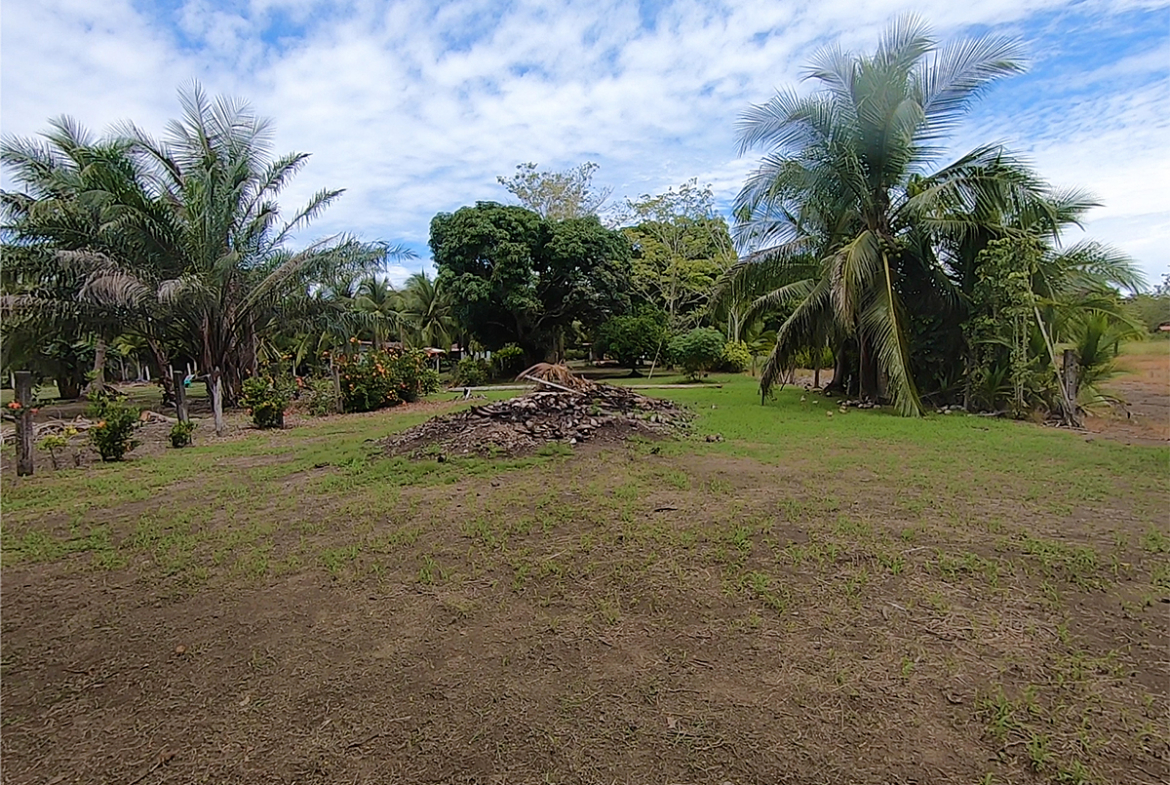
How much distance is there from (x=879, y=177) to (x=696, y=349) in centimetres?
971

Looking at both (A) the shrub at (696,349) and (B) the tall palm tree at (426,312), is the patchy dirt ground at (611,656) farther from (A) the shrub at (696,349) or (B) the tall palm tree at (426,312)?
(B) the tall palm tree at (426,312)

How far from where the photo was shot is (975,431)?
8.41m

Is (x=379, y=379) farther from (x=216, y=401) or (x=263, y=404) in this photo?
(x=216, y=401)

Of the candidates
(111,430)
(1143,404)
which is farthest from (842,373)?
(111,430)

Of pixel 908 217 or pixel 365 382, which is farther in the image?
pixel 365 382

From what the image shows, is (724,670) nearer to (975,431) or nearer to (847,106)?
(975,431)

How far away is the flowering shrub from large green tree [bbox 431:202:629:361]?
7.12m

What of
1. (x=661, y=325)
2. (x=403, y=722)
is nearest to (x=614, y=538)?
(x=403, y=722)

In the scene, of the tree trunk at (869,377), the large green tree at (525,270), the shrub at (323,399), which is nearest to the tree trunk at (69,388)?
the shrub at (323,399)

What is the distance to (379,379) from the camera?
45.5 ft

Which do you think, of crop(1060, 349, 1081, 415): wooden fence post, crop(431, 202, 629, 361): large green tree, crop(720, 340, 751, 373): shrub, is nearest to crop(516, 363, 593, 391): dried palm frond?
crop(1060, 349, 1081, 415): wooden fence post

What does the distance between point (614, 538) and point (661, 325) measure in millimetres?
20696

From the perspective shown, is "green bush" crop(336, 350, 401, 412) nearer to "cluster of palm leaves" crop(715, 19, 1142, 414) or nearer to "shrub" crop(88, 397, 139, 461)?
"shrub" crop(88, 397, 139, 461)

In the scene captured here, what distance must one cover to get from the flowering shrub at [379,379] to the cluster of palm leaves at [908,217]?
8102mm
